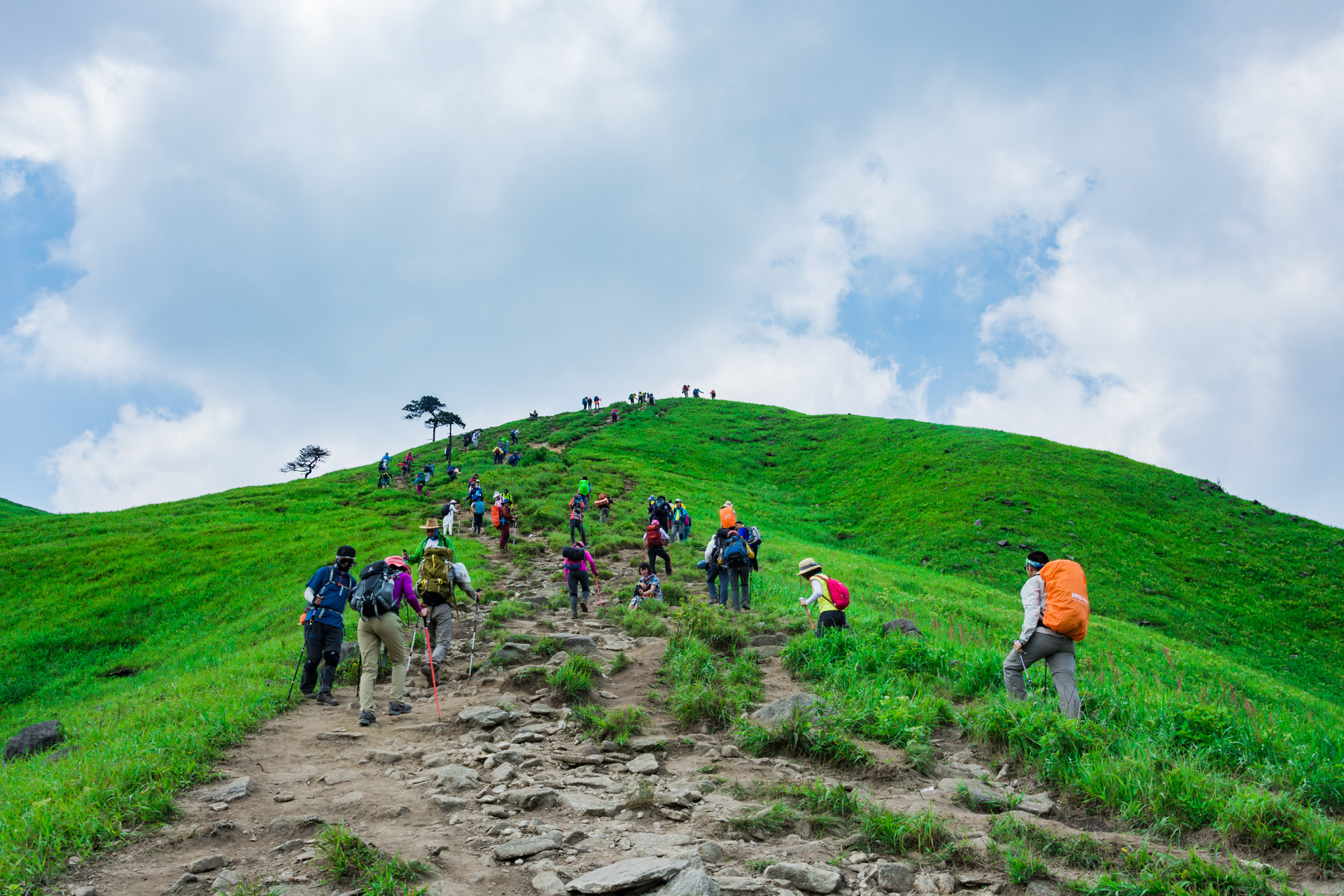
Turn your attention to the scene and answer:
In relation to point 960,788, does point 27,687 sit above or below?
below

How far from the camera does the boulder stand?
7.84 meters

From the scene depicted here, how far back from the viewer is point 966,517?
41062 millimetres

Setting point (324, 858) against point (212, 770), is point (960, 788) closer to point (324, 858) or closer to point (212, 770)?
point (324, 858)

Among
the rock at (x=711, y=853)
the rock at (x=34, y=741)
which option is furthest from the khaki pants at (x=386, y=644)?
the rock at (x=711, y=853)

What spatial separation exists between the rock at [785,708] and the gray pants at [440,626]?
7.32m

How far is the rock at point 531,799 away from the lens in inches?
249

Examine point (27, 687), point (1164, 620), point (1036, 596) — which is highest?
point (1036, 596)

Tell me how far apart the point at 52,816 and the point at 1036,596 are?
35.5 feet

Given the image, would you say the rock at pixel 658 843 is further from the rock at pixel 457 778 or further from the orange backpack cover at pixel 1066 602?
the orange backpack cover at pixel 1066 602

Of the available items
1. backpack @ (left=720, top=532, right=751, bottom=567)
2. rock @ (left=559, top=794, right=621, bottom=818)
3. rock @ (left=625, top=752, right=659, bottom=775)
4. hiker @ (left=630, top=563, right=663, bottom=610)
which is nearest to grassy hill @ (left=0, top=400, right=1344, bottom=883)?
backpack @ (left=720, top=532, right=751, bottom=567)

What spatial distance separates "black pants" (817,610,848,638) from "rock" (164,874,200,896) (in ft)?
31.1

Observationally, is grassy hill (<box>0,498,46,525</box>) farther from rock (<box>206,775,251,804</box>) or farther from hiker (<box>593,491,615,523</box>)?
rock (<box>206,775,251,804</box>)

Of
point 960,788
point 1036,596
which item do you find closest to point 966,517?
point 1036,596

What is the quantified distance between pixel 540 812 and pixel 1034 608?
6.55 meters
